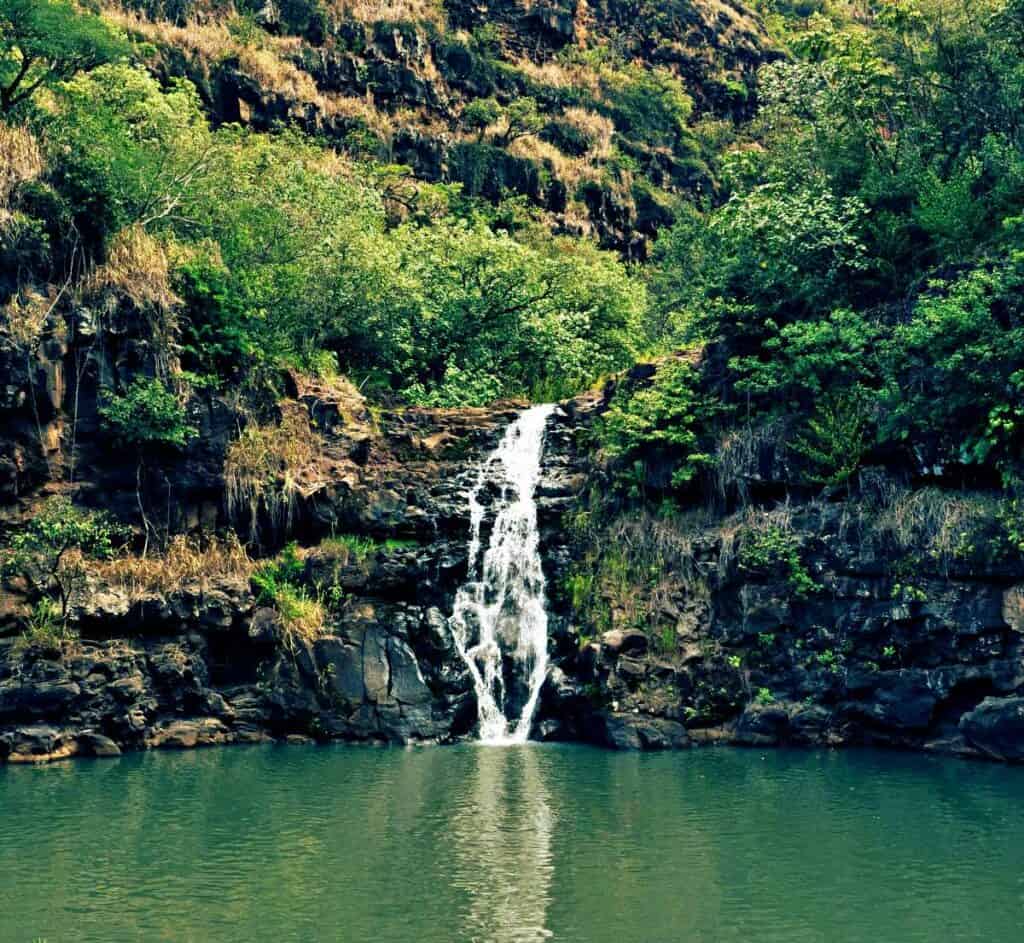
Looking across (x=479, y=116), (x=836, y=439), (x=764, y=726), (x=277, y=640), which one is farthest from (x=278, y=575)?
(x=479, y=116)

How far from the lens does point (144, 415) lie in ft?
93.1

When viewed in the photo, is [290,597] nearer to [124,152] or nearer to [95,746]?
[95,746]

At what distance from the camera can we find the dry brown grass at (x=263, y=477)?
29.2 metres

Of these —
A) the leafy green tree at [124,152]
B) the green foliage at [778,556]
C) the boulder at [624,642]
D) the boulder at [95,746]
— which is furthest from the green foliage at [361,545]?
the leafy green tree at [124,152]

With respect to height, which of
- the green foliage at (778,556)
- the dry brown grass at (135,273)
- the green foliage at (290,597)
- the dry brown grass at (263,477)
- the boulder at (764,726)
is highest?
the dry brown grass at (135,273)

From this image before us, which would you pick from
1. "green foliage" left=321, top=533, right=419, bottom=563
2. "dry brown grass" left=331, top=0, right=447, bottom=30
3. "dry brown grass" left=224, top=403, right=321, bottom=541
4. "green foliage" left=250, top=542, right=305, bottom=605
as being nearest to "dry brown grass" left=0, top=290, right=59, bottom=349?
"dry brown grass" left=224, top=403, right=321, bottom=541

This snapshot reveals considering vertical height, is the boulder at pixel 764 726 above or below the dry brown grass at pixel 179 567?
below

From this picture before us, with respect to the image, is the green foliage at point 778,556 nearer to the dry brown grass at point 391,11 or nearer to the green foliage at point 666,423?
the green foliage at point 666,423

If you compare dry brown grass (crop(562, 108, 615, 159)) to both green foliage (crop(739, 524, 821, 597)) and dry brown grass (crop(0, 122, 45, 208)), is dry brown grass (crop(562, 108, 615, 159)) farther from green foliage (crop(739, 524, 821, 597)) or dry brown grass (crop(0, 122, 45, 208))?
green foliage (crop(739, 524, 821, 597))

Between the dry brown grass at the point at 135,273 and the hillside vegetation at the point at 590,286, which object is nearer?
the hillside vegetation at the point at 590,286

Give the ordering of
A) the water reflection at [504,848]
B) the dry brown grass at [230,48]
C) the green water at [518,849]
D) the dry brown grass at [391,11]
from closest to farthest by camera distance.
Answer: the green water at [518,849] → the water reflection at [504,848] → the dry brown grass at [230,48] → the dry brown grass at [391,11]

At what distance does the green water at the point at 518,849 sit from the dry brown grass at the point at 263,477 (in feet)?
23.2

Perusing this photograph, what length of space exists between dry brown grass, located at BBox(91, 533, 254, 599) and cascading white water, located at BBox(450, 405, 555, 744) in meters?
5.19

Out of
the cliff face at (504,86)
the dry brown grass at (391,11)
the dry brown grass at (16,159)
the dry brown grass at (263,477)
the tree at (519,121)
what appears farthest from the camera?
the tree at (519,121)
